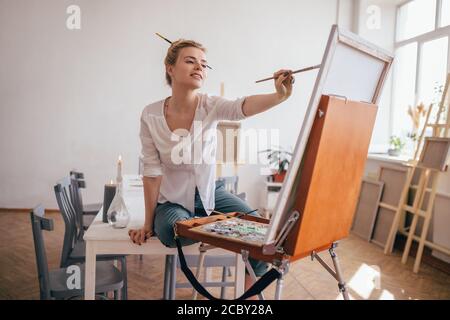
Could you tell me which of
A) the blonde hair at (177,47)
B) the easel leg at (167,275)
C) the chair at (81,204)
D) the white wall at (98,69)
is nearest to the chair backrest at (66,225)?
the chair at (81,204)

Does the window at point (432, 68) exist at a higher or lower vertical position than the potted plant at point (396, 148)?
higher

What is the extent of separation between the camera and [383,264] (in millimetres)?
3693

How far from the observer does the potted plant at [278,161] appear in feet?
17.7

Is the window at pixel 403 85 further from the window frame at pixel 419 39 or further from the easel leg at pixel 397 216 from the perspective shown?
the easel leg at pixel 397 216

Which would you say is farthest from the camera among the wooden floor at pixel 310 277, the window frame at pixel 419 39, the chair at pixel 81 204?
the window frame at pixel 419 39

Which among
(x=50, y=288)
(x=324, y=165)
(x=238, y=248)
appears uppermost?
(x=324, y=165)

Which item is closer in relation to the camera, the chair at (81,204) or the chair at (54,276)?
the chair at (54,276)

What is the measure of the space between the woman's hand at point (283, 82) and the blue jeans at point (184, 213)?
0.61 metres

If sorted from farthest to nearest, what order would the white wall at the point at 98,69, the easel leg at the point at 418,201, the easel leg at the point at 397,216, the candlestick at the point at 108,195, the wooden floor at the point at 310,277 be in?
the white wall at the point at 98,69 < the easel leg at the point at 397,216 < the easel leg at the point at 418,201 < the wooden floor at the point at 310,277 < the candlestick at the point at 108,195

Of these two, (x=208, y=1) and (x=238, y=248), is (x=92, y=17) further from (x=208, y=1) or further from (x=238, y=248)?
(x=238, y=248)

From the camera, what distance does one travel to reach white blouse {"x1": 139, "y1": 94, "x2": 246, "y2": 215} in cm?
176
